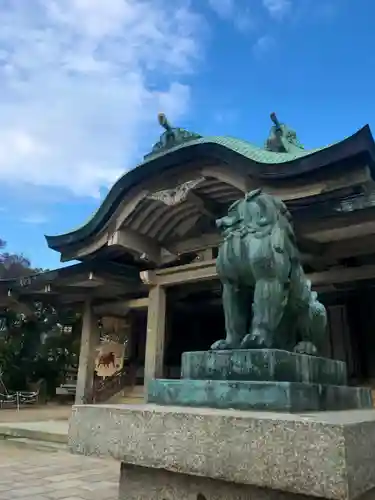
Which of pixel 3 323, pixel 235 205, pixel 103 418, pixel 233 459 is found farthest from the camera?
pixel 3 323

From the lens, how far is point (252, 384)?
2217mm

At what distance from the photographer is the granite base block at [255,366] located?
2303mm

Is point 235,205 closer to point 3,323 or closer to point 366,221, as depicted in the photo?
point 366,221

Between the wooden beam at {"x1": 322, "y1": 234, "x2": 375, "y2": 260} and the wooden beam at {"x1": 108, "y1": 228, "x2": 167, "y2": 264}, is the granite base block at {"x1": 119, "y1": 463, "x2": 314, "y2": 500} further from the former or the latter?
the wooden beam at {"x1": 108, "y1": 228, "x2": 167, "y2": 264}

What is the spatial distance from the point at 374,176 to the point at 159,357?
5.28 metres

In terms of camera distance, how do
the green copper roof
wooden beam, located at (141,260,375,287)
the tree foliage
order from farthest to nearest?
1. the tree foliage
2. wooden beam, located at (141,260,375,287)
3. the green copper roof

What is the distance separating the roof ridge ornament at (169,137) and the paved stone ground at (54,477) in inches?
210

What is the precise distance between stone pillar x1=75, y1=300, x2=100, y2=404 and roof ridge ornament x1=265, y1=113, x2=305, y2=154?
5704mm

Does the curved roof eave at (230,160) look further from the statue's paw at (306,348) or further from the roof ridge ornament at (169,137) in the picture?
the statue's paw at (306,348)

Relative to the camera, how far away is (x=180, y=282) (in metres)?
9.01

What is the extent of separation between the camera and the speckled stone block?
161cm

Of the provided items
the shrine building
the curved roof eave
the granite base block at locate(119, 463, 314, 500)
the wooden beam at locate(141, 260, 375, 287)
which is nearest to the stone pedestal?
the granite base block at locate(119, 463, 314, 500)

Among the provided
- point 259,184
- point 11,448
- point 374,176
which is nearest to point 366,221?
point 374,176

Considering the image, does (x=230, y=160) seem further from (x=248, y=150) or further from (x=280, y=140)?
(x=280, y=140)
